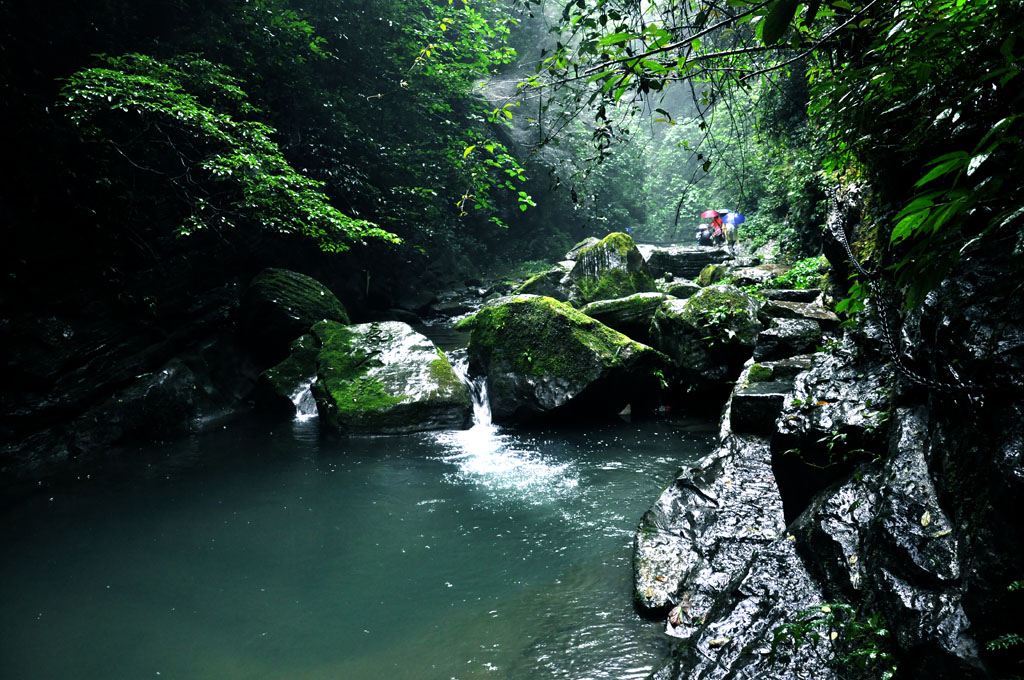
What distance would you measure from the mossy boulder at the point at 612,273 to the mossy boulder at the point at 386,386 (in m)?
4.70

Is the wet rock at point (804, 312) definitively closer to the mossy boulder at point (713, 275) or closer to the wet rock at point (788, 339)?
the wet rock at point (788, 339)

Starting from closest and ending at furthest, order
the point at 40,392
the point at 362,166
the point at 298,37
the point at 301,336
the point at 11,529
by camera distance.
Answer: the point at 11,529
the point at 40,392
the point at 301,336
the point at 298,37
the point at 362,166

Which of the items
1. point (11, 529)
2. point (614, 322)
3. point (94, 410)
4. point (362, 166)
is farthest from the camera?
point (362, 166)

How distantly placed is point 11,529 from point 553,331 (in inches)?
262

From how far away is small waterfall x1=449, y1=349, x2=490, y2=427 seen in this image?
8.39 metres

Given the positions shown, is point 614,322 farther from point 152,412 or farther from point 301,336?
point 152,412

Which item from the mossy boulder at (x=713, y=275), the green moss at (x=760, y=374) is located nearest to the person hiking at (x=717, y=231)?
the mossy boulder at (x=713, y=275)

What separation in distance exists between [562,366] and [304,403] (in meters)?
4.70

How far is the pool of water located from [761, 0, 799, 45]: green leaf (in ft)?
10.8

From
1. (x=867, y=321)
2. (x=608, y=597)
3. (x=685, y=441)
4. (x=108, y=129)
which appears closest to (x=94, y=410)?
(x=108, y=129)

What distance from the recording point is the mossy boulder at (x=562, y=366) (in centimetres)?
754

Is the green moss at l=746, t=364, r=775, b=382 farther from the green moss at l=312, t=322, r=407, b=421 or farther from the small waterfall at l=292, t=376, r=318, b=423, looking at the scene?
the small waterfall at l=292, t=376, r=318, b=423

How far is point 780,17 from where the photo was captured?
108 centimetres

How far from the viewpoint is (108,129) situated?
7559 millimetres
